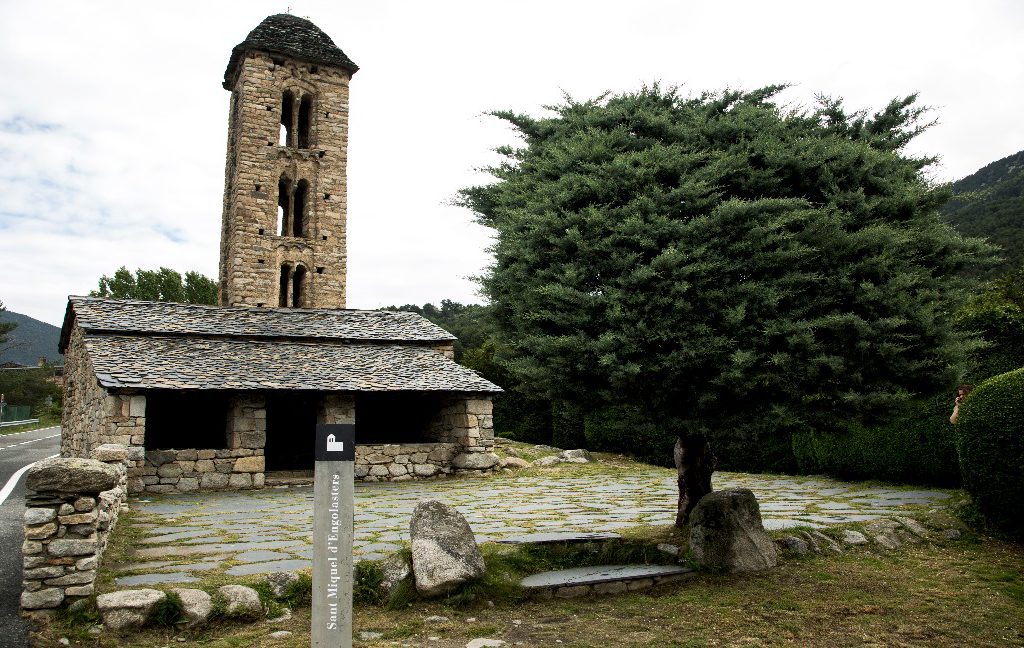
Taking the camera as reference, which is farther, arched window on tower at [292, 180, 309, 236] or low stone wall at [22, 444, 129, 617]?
arched window on tower at [292, 180, 309, 236]

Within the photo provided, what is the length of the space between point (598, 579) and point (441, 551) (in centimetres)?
125

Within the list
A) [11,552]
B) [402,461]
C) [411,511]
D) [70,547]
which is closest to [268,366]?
[402,461]

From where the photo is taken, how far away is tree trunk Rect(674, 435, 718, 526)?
668 cm

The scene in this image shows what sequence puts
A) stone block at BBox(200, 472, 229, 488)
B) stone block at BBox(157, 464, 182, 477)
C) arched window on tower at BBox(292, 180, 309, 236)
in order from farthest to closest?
arched window on tower at BBox(292, 180, 309, 236)
stone block at BBox(200, 472, 229, 488)
stone block at BBox(157, 464, 182, 477)

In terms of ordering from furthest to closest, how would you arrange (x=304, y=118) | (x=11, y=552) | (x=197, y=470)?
(x=304, y=118)
(x=197, y=470)
(x=11, y=552)

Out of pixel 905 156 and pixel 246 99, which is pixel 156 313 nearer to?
pixel 246 99

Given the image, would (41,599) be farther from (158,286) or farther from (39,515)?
(158,286)

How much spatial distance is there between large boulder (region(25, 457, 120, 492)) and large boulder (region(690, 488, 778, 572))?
15.1 ft

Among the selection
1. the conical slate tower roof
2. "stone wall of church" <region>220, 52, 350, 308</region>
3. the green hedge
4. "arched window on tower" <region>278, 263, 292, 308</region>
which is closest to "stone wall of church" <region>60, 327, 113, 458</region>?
"stone wall of church" <region>220, 52, 350, 308</region>

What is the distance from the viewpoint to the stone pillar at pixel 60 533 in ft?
15.0

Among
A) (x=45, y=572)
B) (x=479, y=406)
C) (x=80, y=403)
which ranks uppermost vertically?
(x=80, y=403)

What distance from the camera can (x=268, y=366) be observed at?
49.0 ft

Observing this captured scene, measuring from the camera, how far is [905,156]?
579 cm

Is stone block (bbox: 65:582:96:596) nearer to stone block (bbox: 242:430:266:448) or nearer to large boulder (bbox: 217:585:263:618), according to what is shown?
large boulder (bbox: 217:585:263:618)
